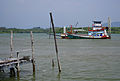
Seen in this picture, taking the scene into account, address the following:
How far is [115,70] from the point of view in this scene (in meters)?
Result: 21.1

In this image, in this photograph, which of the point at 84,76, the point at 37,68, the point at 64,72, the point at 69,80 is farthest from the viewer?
the point at 37,68

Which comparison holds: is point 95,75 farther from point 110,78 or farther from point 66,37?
point 66,37

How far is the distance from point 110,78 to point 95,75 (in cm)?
140

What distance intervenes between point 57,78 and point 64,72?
191 cm

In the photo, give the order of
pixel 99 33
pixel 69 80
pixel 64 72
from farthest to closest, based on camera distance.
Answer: pixel 99 33 < pixel 64 72 < pixel 69 80

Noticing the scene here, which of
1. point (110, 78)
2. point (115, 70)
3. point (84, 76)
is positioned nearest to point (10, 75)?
point (84, 76)

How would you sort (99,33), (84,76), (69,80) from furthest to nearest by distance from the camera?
1. (99,33)
2. (84,76)
3. (69,80)

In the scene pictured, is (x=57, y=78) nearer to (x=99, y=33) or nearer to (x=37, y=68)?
(x=37, y=68)

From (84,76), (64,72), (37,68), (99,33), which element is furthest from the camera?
(99,33)

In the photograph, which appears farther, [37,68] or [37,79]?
[37,68]

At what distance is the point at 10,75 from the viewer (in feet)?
59.0

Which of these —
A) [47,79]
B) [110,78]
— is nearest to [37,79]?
[47,79]

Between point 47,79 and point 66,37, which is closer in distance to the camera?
point 47,79

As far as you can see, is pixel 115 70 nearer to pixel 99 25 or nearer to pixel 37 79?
pixel 37 79
